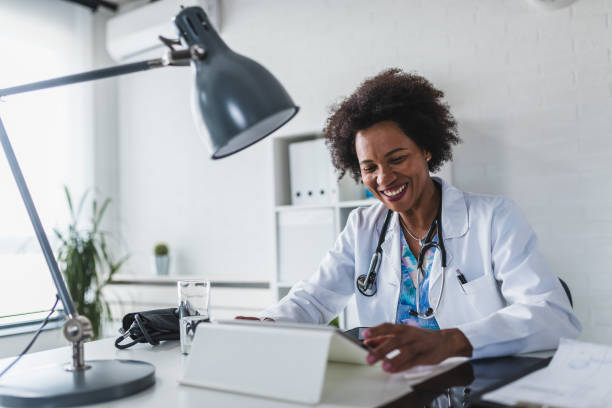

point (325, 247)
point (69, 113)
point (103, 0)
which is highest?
point (103, 0)

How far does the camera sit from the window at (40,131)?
10.9 ft

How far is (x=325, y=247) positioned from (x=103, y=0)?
8.89 feet

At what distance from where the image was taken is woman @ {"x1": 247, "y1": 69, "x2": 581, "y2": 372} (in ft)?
4.73

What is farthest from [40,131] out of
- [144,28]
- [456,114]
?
[456,114]

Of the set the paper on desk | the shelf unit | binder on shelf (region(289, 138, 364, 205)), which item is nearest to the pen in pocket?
the paper on desk

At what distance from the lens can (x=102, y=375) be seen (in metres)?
0.94

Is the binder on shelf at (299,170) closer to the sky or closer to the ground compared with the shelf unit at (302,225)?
closer to the sky

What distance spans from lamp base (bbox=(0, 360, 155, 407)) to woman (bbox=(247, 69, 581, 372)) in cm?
52

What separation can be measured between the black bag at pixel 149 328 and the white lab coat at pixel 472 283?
9.4 inches

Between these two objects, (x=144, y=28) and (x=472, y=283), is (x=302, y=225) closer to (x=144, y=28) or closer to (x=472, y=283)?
(x=472, y=283)

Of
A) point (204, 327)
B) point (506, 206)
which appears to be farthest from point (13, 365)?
point (506, 206)

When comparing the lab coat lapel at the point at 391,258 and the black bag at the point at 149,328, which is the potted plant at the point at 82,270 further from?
the lab coat lapel at the point at 391,258

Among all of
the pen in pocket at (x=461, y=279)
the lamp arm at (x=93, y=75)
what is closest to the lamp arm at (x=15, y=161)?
the lamp arm at (x=93, y=75)

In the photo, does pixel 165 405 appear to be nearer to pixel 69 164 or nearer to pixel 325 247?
pixel 325 247
